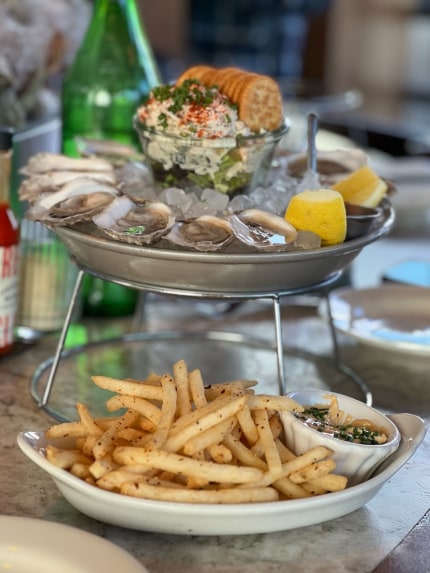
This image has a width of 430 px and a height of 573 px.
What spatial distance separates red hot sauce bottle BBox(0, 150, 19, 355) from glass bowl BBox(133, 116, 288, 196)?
172mm

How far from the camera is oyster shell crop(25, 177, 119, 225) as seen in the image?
1.02m

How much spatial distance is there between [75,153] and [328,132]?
1851mm

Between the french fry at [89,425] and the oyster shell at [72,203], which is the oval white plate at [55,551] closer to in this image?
the french fry at [89,425]

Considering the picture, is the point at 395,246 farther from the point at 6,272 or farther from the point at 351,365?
the point at 6,272

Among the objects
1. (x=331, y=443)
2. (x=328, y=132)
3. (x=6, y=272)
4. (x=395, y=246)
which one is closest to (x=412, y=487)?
(x=331, y=443)

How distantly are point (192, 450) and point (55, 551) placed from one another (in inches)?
5.0

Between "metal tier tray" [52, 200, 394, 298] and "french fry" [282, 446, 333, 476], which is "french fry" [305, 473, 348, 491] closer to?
"french fry" [282, 446, 333, 476]

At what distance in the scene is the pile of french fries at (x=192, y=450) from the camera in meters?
0.78

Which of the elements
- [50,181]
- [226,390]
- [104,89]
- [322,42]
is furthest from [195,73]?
[322,42]

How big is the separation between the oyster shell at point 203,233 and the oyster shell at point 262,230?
11 millimetres

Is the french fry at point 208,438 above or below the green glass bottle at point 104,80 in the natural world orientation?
below

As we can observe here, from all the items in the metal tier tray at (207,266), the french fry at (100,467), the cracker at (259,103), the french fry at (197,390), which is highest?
the cracker at (259,103)

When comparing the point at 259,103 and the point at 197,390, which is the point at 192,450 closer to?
the point at 197,390

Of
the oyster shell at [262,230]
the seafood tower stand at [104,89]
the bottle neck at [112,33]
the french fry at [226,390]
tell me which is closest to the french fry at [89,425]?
the french fry at [226,390]
